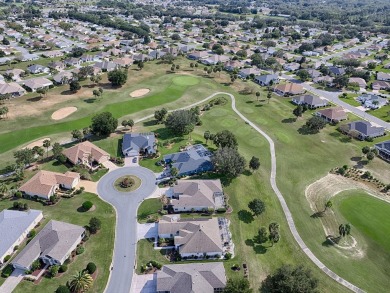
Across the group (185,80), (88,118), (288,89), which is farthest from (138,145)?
(288,89)

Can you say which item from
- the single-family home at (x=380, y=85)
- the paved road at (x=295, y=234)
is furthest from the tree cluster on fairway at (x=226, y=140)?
the single-family home at (x=380, y=85)

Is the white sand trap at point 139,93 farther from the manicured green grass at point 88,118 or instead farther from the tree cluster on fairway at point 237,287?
the tree cluster on fairway at point 237,287

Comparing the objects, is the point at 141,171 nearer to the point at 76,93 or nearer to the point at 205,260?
the point at 205,260

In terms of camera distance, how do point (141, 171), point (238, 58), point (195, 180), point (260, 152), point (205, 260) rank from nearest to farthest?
point (205, 260) → point (195, 180) → point (141, 171) → point (260, 152) → point (238, 58)

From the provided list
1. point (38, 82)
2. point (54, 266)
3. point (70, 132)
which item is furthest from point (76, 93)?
point (54, 266)

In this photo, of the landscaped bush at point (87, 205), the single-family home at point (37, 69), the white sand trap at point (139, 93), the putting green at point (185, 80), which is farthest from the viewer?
the single-family home at point (37, 69)

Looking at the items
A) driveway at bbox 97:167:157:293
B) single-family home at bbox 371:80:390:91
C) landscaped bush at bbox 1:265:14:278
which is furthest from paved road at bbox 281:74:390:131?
landscaped bush at bbox 1:265:14:278
